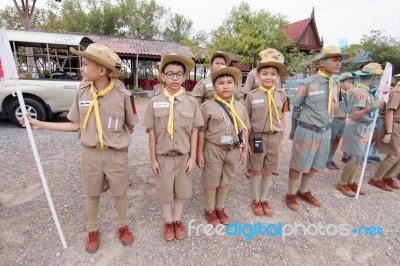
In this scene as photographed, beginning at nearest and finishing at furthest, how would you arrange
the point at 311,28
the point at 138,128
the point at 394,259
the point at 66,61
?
the point at 394,259 → the point at 138,128 → the point at 66,61 → the point at 311,28

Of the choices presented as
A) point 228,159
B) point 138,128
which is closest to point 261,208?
point 228,159

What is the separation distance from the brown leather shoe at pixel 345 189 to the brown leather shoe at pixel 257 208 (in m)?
1.52

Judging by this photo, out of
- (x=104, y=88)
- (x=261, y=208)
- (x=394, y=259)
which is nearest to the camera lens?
(x=104, y=88)

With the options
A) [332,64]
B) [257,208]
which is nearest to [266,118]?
[332,64]

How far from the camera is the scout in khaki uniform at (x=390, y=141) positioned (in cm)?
350

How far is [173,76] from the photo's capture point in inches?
87.7

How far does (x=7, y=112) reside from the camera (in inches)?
229

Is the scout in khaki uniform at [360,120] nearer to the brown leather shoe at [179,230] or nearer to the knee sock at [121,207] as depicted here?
the brown leather shoe at [179,230]

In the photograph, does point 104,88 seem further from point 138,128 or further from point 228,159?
point 138,128

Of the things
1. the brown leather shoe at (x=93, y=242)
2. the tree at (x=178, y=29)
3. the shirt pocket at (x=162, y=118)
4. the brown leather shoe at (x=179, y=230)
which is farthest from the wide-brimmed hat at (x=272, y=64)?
the tree at (x=178, y=29)

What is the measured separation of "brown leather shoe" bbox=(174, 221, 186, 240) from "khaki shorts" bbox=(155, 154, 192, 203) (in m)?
0.35

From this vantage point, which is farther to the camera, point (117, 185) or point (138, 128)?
point (138, 128)

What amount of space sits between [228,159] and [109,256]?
1.45 meters

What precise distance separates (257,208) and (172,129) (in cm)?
157
